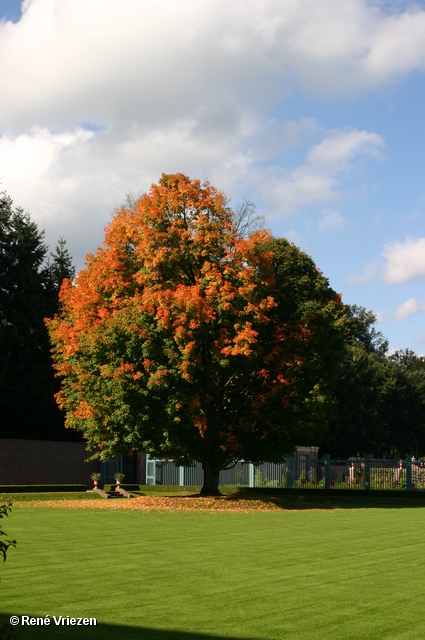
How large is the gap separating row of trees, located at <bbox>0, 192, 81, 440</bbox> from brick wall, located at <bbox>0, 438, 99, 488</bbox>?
2.10m

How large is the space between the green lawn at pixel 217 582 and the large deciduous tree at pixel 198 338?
11.4m

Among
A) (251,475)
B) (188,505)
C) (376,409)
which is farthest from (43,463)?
(376,409)

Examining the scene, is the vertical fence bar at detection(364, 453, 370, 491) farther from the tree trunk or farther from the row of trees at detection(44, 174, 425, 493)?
the tree trunk

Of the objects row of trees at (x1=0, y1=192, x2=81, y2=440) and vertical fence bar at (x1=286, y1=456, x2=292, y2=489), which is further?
row of trees at (x1=0, y1=192, x2=81, y2=440)

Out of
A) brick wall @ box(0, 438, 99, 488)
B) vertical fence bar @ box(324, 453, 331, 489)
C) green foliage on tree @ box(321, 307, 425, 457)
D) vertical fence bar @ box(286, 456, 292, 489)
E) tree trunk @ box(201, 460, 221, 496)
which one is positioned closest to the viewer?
tree trunk @ box(201, 460, 221, 496)

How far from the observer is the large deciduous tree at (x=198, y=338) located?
29375 mm

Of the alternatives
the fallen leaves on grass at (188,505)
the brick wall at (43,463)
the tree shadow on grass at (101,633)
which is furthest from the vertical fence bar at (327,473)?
the tree shadow on grass at (101,633)

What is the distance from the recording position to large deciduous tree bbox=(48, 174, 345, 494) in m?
29.4

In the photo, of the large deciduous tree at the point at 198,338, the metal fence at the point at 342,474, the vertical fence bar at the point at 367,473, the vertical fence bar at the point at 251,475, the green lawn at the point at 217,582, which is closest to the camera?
the green lawn at the point at 217,582

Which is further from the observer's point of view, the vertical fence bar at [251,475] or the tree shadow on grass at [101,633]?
the vertical fence bar at [251,475]

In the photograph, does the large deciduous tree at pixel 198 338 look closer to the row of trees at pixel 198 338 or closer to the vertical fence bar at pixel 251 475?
the row of trees at pixel 198 338

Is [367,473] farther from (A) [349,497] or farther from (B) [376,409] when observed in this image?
(B) [376,409]

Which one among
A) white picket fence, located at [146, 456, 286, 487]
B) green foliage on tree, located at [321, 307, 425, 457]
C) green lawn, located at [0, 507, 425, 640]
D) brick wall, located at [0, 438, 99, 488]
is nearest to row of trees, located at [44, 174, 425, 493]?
white picket fence, located at [146, 456, 286, 487]

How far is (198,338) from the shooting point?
3003cm
